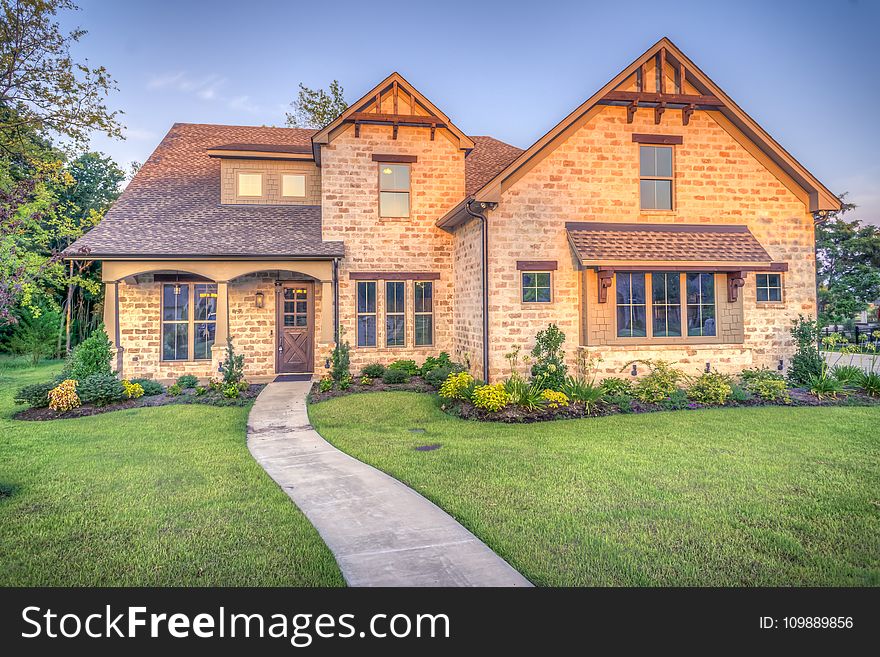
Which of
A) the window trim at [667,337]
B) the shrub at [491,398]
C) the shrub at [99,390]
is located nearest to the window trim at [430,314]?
the shrub at [491,398]

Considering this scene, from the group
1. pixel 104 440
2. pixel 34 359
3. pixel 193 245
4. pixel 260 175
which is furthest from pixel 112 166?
pixel 104 440

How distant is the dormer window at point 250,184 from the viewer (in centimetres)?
1611

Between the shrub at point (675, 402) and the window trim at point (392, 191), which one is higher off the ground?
the window trim at point (392, 191)

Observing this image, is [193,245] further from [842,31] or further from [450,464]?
[842,31]

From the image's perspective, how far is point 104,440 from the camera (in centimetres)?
855

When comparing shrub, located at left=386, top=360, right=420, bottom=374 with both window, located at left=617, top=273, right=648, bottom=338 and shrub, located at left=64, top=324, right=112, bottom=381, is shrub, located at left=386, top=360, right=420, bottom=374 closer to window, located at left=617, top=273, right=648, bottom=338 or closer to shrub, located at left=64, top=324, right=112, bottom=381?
window, located at left=617, top=273, right=648, bottom=338

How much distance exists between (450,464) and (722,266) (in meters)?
9.03

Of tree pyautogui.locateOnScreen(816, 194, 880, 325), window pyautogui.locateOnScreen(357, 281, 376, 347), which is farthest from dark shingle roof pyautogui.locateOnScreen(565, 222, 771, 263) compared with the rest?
tree pyautogui.locateOnScreen(816, 194, 880, 325)

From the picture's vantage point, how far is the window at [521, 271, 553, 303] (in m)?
12.5

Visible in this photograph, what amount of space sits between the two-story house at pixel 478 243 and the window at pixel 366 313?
0.06 metres

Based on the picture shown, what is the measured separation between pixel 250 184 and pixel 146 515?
42.6ft

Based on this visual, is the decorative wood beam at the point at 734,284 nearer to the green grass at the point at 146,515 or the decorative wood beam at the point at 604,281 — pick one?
the decorative wood beam at the point at 604,281

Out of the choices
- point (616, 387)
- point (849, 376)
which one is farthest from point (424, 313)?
point (849, 376)
